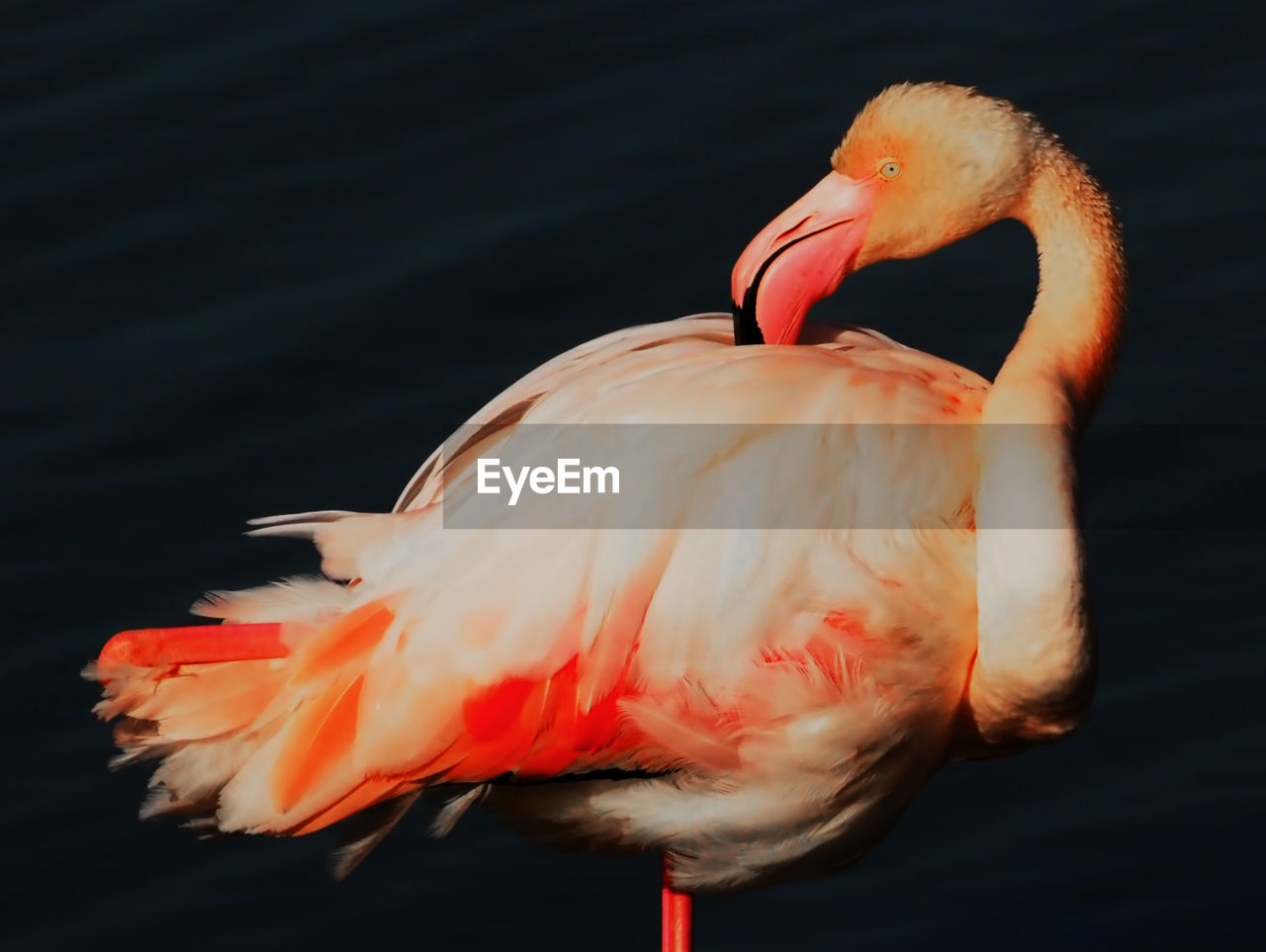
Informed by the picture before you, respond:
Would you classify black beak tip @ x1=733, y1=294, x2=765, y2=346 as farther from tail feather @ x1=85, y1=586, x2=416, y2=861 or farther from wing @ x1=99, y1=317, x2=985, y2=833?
tail feather @ x1=85, y1=586, x2=416, y2=861

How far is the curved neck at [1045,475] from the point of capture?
449 cm

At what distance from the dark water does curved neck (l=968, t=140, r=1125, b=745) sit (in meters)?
1.41

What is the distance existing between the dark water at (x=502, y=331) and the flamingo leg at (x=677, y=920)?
0.49 metres

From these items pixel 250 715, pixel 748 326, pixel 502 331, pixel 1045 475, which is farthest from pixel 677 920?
pixel 502 331

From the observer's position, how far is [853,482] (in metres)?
4.64

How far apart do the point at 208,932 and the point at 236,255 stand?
9.01 feet

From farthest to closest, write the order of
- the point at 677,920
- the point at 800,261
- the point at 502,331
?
the point at 502,331
the point at 677,920
the point at 800,261

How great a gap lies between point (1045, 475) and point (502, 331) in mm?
3280

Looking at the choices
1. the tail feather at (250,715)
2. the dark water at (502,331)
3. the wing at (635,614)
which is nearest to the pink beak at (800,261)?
the wing at (635,614)

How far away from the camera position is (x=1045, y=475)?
14.9ft

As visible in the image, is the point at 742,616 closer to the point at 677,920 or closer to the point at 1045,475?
the point at 1045,475

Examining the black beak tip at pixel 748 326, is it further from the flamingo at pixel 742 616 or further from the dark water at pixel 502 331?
the dark water at pixel 502 331

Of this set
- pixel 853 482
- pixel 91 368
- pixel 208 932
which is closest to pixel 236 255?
pixel 91 368

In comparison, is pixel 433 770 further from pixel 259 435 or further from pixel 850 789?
pixel 259 435
